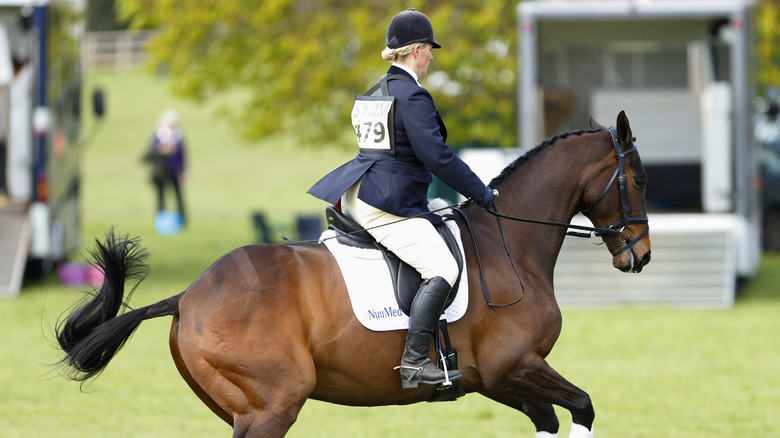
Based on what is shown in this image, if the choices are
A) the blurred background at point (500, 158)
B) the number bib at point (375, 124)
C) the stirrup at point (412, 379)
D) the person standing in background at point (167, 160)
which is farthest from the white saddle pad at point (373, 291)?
the person standing in background at point (167, 160)

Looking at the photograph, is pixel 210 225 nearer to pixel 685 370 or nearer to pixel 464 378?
pixel 685 370

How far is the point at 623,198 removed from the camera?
561cm

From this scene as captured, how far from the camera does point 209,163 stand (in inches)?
1535

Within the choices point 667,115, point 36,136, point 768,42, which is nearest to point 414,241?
point 36,136

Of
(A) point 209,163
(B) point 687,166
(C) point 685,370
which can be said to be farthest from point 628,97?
(A) point 209,163

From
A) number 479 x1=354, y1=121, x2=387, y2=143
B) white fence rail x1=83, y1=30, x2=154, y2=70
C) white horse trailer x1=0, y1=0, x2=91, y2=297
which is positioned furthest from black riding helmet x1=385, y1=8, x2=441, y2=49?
white fence rail x1=83, y1=30, x2=154, y2=70

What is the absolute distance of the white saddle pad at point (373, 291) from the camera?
515 cm

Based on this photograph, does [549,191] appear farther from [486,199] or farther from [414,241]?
[414,241]

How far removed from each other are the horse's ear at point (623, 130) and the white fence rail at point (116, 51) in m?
53.1

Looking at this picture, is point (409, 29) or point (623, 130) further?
→ point (623, 130)

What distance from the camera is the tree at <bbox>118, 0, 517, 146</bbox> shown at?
656 inches

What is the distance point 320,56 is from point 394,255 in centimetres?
1194

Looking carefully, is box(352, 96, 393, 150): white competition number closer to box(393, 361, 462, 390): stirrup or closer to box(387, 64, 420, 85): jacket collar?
box(387, 64, 420, 85): jacket collar

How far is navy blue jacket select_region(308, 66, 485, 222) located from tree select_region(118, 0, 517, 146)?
36.5 feet
